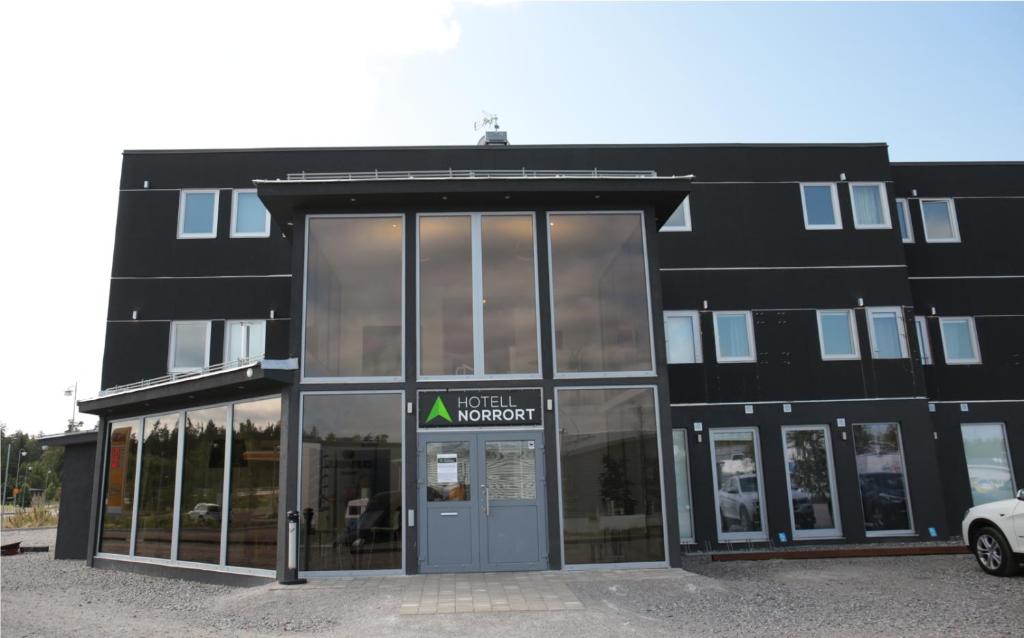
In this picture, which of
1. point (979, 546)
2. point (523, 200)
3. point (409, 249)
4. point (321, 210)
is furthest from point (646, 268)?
point (979, 546)

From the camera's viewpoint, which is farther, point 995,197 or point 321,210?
point 995,197

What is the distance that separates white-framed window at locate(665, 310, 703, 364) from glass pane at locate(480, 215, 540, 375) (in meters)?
4.66

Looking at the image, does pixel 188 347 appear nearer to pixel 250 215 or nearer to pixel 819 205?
pixel 250 215

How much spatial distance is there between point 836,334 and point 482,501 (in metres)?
8.94

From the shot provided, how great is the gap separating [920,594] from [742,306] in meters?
7.19

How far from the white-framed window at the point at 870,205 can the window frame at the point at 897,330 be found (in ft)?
6.17

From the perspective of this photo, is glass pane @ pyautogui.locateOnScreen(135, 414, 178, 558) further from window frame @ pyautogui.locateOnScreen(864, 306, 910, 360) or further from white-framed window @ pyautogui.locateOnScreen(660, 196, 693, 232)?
window frame @ pyautogui.locateOnScreen(864, 306, 910, 360)

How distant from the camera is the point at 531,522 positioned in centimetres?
1063

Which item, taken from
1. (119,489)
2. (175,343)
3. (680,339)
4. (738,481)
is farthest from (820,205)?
(119,489)

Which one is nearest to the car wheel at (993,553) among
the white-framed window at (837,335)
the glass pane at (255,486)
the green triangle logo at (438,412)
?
the white-framed window at (837,335)

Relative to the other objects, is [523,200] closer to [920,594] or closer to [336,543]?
[336,543]

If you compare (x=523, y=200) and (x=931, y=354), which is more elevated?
(x=523, y=200)

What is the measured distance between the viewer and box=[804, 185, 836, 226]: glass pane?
15.8 metres

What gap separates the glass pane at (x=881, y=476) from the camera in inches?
568
